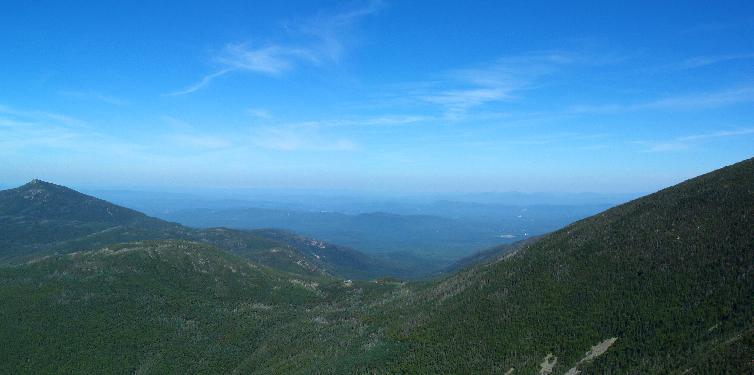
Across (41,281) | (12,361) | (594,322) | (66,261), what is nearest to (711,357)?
(594,322)

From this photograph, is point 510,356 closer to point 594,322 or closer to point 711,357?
point 594,322

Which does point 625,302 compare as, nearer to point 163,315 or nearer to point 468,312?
point 468,312

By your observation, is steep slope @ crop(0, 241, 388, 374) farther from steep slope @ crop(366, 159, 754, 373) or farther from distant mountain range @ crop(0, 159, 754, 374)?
steep slope @ crop(366, 159, 754, 373)

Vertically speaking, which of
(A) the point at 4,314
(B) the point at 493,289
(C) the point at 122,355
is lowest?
(C) the point at 122,355

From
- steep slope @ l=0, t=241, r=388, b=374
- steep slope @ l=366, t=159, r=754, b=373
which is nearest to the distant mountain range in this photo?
steep slope @ l=366, t=159, r=754, b=373

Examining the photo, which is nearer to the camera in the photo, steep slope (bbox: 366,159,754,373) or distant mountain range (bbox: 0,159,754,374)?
steep slope (bbox: 366,159,754,373)

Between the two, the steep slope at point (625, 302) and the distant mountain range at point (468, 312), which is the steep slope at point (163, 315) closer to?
the distant mountain range at point (468, 312)

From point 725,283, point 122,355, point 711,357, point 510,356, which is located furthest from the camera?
point 122,355
